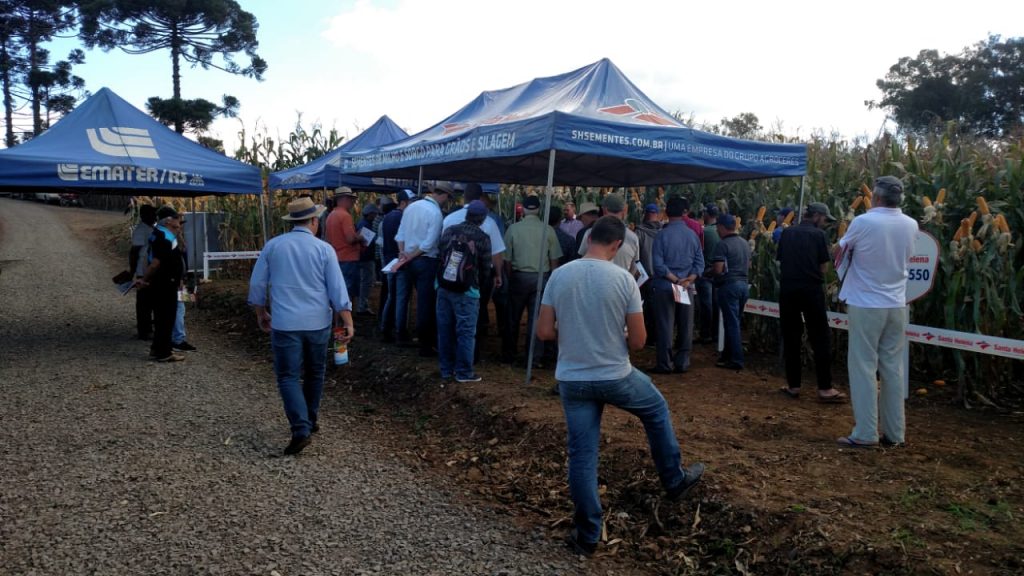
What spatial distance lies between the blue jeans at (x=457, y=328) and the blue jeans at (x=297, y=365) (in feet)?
5.57

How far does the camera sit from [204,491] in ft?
16.5

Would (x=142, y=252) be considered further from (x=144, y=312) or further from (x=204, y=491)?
(x=204, y=491)

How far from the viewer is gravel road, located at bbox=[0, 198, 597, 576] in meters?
4.11

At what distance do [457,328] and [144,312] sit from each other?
17.1ft

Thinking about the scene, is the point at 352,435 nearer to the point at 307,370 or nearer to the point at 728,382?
the point at 307,370

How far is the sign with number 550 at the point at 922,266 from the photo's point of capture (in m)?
6.27

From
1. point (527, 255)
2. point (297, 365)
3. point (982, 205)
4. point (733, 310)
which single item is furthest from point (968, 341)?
point (297, 365)

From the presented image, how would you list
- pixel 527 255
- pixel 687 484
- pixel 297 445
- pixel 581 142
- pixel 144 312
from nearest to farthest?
1. pixel 687 484
2. pixel 297 445
3. pixel 581 142
4. pixel 527 255
5. pixel 144 312

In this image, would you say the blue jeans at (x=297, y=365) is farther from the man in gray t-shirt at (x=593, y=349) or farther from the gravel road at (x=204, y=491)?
the man in gray t-shirt at (x=593, y=349)

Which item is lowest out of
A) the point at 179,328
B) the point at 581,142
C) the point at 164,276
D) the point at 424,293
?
the point at 179,328

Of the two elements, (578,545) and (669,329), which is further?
(669,329)

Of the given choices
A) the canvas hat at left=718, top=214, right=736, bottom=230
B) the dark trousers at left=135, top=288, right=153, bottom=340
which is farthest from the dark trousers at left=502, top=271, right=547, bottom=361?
the dark trousers at left=135, top=288, right=153, bottom=340

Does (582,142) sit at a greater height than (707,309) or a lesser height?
greater

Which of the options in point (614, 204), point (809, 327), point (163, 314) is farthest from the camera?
point (163, 314)
